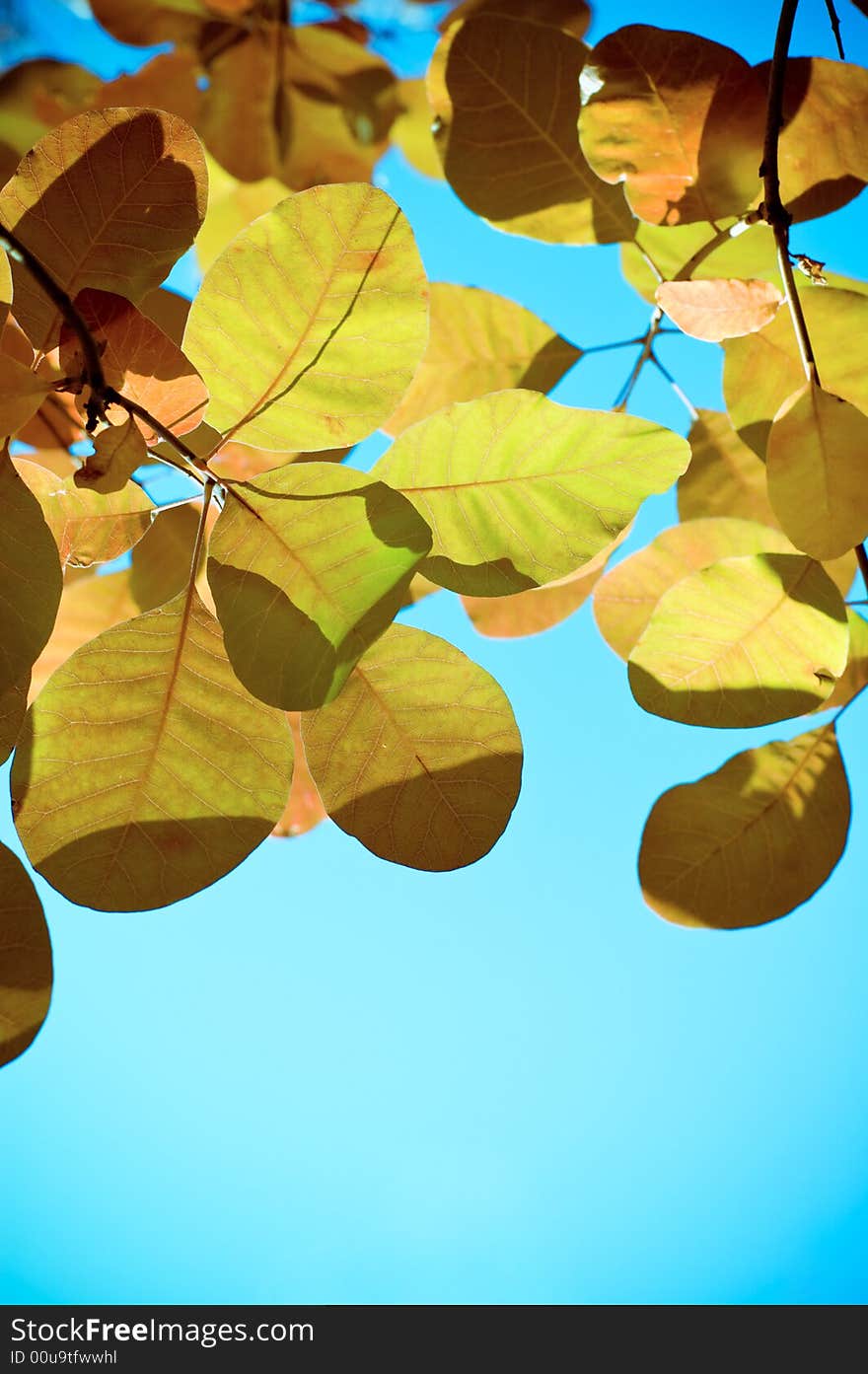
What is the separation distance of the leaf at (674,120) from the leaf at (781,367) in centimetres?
7

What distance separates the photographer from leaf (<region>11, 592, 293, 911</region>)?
41 cm

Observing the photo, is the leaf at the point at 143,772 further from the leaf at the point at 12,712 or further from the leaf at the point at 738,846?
the leaf at the point at 738,846

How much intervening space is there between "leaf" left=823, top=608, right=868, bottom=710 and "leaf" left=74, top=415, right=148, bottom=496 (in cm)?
44

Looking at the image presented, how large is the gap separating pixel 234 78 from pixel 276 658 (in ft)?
2.02

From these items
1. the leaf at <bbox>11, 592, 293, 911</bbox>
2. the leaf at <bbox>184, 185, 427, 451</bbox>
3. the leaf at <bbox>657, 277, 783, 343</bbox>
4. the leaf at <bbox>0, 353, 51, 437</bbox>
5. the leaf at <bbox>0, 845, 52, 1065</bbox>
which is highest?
the leaf at <bbox>657, 277, 783, 343</bbox>

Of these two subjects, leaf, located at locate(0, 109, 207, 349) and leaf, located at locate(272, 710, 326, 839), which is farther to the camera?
leaf, located at locate(272, 710, 326, 839)

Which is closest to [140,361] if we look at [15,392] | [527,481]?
[15,392]

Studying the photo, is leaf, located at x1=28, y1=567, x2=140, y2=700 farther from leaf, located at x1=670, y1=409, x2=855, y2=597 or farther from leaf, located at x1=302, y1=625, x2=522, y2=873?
leaf, located at x1=670, y1=409, x2=855, y2=597

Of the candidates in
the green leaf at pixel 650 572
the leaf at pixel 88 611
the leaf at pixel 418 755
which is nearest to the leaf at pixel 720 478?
the green leaf at pixel 650 572

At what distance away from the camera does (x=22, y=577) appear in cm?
38

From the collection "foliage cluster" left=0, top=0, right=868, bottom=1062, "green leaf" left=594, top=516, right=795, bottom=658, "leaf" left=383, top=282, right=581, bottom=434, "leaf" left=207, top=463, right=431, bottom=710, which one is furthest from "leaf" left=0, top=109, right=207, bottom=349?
"green leaf" left=594, top=516, right=795, bottom=658

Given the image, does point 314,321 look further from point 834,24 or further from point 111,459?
point 834,24

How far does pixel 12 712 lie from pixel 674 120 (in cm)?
43

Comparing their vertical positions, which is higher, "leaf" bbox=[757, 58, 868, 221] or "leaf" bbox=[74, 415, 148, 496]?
"leaf" bbox=[757, 58, 868, 221]
